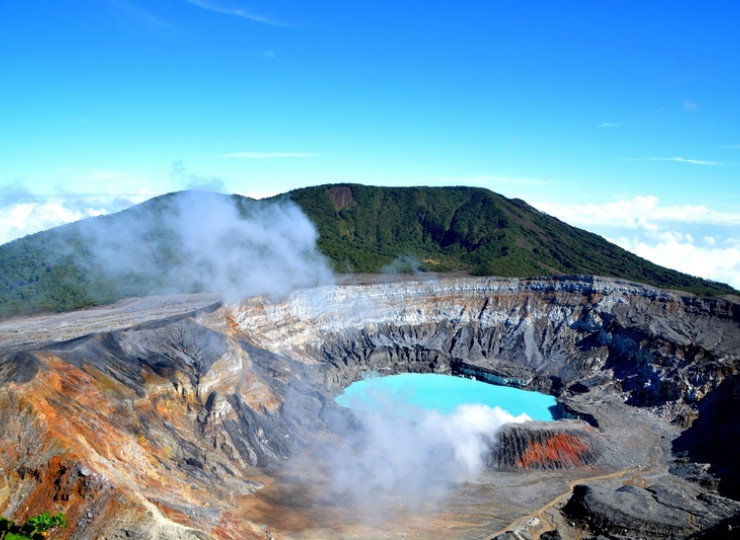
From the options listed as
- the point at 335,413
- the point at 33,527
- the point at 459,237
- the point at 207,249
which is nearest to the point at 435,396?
the point at 335,413

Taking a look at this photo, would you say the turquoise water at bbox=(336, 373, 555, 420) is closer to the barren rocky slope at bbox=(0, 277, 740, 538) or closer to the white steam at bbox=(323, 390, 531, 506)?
the barren rocky slope at bbox=(0, 277, 740, 538)

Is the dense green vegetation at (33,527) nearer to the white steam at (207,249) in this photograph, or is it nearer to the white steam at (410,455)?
the white steam at (410,455)

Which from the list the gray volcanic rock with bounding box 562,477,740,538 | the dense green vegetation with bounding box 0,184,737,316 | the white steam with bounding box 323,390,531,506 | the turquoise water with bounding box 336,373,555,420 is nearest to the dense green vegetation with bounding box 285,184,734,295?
the dense green vegetation with bounding box 0,184,737,316

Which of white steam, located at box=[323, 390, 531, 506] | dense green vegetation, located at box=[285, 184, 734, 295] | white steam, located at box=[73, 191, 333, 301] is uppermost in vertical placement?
dense green vegetation, located at box=[285, 184, 734, 295]

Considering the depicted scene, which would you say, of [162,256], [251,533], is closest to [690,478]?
[251,533]

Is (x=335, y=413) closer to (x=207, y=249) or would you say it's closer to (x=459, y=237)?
(x=207, y=249)

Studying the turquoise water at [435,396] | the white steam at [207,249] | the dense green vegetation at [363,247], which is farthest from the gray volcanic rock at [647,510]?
the dense green vegetation at [363,247]
